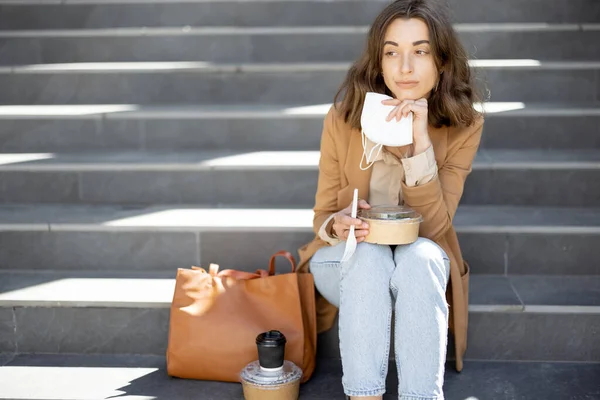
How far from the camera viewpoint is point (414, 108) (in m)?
2.26

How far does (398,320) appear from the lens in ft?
7.15

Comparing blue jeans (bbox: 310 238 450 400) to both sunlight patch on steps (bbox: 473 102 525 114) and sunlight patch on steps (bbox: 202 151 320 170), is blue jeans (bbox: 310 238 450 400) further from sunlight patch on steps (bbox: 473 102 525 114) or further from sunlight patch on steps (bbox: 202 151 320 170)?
sunlight patch on steps (bbox: 473 102 525 114)

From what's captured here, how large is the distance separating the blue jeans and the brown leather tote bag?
31 cm

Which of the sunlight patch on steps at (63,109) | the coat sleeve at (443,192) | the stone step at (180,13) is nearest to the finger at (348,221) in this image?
the coat sleeve at (443,192)

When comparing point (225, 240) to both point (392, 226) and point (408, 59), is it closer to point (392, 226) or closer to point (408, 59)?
point (392, 226)

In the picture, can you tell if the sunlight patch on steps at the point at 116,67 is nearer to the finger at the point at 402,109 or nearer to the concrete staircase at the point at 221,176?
the concrete staircase at the point at 221,176

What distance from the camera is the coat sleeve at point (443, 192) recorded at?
7.61ft

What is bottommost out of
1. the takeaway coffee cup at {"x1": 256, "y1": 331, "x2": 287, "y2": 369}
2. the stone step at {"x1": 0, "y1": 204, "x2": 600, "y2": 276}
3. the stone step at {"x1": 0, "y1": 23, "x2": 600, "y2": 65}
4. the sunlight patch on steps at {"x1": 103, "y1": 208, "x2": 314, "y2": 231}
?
the takeaway coffee cup at {"x1": 256, "y1": 331, "x2": 287, "y2": 369}

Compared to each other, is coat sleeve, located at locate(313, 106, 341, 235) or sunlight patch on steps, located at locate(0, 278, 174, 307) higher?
coat sleeve, located at locate(313, 106, 341, 235)

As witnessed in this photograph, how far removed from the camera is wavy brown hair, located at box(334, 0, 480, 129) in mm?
2295

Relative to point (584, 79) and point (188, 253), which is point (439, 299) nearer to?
point (188, 253)

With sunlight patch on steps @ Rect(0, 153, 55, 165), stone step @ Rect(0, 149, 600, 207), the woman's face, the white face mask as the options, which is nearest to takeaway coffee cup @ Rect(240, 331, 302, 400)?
the white face mask

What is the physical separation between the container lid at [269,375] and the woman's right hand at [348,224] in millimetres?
436

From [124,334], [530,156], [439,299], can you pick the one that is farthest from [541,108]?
[124,334]
